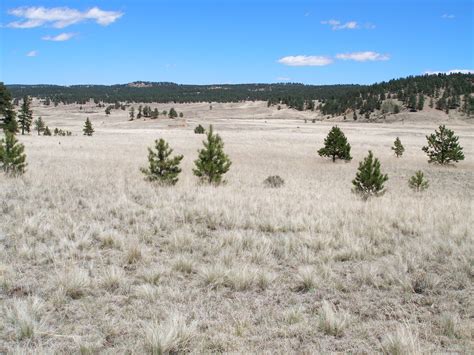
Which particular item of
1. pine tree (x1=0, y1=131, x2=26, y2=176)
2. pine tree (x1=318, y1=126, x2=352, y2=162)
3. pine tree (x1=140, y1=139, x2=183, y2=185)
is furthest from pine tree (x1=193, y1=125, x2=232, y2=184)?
pine tree (x1=318, y1=126, x2=352, y2=162)

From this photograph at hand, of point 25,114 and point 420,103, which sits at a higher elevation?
point 420,103

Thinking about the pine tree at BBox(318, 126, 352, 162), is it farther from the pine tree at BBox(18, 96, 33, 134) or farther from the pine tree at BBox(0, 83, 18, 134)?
the pine tree at BBox(18, 96, 33, 134)

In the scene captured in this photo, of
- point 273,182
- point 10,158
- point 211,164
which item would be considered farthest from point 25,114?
point 273,182

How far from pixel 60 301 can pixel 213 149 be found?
13.8 meters

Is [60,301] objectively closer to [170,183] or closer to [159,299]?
[159,299]

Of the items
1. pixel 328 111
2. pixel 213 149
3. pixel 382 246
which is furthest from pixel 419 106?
pixel 382 246

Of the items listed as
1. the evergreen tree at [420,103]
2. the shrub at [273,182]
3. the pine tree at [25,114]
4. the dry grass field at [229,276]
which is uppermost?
the evergreen tree at [420,103]

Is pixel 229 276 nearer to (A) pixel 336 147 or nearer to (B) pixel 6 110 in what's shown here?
→ (A) pixel 336 147

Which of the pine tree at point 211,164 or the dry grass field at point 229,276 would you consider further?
the pine tree at point 211,164

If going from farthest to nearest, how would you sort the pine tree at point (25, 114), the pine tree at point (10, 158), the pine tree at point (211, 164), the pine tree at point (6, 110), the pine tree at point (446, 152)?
the pine tree at point (25, 114), the pine tree at point (6, 110), the pine tree at point (446, 152), the pine tree at point (211, 164), the pine tree at point (10, 158)

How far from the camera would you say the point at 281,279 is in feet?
20.3

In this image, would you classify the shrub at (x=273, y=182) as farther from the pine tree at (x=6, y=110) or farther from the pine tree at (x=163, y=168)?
the pine tree at (x=6, y=110)

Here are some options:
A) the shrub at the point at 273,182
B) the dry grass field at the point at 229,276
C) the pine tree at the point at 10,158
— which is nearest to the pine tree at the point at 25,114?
the pine tree at the point at 10,158

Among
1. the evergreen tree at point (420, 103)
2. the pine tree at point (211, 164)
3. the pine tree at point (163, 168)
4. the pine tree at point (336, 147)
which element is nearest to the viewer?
the pine tree at point (163, 168)
